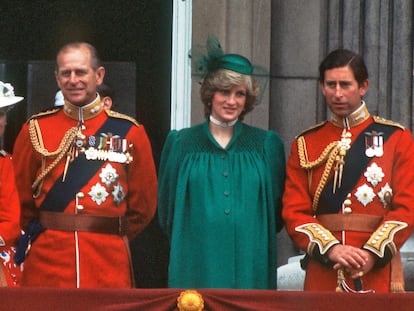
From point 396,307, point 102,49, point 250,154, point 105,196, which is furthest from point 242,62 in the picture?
point 102,49

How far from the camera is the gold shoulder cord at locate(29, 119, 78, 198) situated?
7715mm

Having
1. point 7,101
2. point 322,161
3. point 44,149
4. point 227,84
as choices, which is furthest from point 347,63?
point 7,101

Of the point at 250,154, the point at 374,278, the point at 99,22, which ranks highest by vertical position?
the point at 99,22

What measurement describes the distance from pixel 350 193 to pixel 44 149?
151cm

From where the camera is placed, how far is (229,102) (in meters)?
7.86

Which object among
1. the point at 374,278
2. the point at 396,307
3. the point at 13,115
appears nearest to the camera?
the point at 396,307

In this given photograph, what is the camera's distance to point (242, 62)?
7.95m

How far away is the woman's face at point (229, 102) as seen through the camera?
25.8 ft

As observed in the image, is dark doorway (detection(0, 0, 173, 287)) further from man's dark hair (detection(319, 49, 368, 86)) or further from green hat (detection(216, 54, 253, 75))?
man's dark hair (detection(319, 49, 368, 86))

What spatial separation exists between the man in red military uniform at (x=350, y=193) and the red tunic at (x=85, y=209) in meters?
0.76

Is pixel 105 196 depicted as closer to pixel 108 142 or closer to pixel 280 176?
pixel 108 142

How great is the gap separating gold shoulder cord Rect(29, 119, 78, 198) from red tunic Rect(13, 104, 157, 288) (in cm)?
2

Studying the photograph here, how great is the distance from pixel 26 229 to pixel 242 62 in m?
1.36

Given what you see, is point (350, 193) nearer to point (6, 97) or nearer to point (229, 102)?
point (229, 102)
